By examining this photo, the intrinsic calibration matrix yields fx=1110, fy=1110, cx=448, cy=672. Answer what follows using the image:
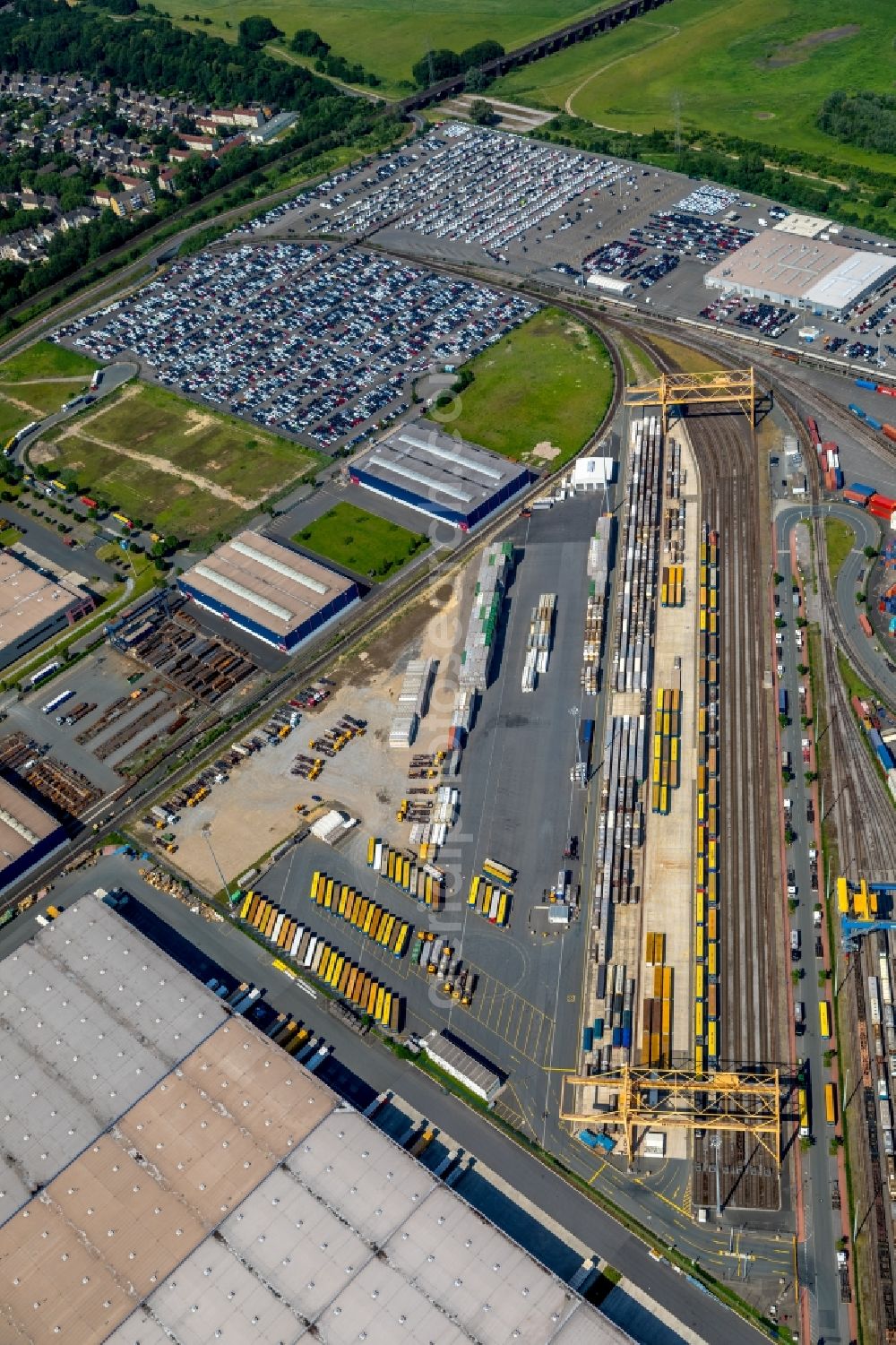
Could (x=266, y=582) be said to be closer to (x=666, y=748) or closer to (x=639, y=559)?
(x=639, y=559)

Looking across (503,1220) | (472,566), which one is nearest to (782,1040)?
(503,1220)

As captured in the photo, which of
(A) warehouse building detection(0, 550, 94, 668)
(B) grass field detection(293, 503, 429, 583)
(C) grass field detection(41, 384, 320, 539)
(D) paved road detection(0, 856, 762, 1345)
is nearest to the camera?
(D) paved road detection(0, 856, 762, 1345)

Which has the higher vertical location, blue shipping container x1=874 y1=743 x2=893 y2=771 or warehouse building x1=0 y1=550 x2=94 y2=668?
blue shipping container x1=874 y1=743 x2=893 y2=771

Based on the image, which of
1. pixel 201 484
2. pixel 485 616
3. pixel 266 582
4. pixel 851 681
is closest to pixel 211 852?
pixel 266 582

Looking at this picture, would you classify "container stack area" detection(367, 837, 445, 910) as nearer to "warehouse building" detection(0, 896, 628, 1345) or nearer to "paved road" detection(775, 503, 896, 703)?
"warehouse building" detection(0, 896, 628, 1345)

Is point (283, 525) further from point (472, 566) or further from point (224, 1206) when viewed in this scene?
point (224, 1206)

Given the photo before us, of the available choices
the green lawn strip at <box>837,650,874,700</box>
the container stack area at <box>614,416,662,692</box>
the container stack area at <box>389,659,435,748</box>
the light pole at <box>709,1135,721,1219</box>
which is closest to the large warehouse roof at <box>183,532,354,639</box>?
the container stack area at <box>389,659,435,748</box>

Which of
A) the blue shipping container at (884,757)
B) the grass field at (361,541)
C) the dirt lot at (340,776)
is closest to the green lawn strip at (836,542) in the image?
the blue shipping container at (884,757)
